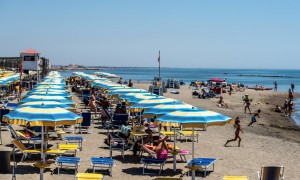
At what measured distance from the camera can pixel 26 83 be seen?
130 feet

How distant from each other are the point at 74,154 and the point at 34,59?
28.8 metres

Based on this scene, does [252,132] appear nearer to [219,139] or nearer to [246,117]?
[219,139]

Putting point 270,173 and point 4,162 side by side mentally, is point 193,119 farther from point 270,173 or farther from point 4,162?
point 4,162

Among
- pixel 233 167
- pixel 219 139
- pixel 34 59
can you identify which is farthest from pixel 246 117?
pixel 34 59

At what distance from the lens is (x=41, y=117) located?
8.35 metres

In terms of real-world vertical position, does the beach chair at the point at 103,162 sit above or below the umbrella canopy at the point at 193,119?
below

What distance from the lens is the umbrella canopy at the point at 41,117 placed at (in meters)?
8.30

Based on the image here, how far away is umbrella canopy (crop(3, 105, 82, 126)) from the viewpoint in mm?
8305

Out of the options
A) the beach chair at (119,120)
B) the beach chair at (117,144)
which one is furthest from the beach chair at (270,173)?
the beach chair at (119,120)

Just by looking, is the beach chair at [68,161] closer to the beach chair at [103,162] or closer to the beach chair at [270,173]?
the beach chair at [103,162]

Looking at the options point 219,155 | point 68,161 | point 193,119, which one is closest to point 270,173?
point 193,119

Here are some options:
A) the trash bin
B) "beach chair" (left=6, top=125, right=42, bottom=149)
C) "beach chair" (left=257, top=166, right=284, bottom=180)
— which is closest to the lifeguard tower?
"beach chair" (left=6, top=125, right=42, bottom=149)

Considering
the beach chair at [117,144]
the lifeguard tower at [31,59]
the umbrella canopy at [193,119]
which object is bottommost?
the beach chair at [117,144]

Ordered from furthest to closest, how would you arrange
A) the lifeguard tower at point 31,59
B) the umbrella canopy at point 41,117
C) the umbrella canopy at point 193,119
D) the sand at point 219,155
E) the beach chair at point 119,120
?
the lifeguard tower at point 31,59, the beach chair at point 119,120, the sand at point 219,155, the umbrella canopy at point 193,119, the umbrella canopy at point 41,117
